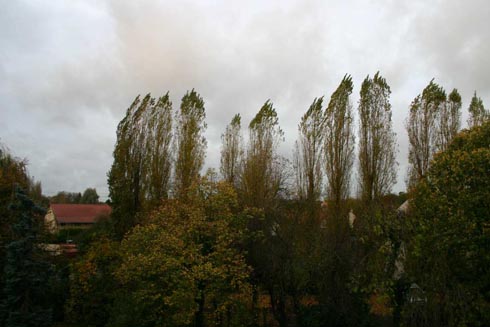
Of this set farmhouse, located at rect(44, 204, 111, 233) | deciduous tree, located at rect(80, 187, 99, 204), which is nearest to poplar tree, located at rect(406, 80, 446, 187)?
farmhouse, located at rect(44, 204, 111, 233)

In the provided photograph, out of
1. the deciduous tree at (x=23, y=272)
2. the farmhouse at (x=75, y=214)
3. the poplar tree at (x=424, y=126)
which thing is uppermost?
the poplar tree at (x=424, y=126)

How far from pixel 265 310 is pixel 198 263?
3552 mm

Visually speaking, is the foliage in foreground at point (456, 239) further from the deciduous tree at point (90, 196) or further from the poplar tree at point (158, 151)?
the deciduous tree at point (90, 196)

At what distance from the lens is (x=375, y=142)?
20703mm

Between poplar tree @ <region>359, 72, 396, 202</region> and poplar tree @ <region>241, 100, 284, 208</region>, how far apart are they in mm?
4369

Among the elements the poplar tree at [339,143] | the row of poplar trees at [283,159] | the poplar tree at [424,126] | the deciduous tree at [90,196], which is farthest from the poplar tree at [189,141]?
the deciduous tree at [90,196]

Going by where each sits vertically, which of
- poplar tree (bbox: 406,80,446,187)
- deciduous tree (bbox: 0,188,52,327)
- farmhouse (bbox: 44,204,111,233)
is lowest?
deciduous tree (bbox: 0,188,52,327)

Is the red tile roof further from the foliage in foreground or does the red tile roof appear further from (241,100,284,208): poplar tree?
the foliage in foreground

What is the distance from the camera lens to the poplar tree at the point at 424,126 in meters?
22.6

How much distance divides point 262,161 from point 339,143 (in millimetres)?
4127

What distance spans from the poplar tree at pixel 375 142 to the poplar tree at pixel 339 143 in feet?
2.34

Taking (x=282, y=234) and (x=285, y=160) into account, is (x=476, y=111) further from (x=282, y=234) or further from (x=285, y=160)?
(x=282, y=234)

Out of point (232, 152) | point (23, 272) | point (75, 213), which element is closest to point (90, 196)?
point (75, 213)

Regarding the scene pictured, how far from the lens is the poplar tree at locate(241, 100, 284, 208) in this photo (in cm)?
1981
